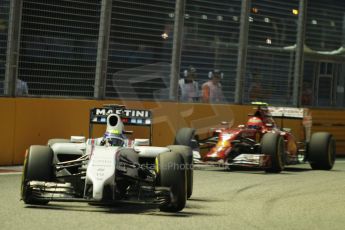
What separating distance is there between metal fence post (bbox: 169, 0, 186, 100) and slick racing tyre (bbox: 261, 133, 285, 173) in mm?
3066

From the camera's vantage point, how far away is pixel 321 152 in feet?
59.9

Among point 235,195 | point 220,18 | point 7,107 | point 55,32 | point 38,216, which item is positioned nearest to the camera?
point 38,216

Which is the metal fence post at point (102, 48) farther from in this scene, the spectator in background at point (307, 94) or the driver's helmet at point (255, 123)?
the spectator in background at point (307, 94)

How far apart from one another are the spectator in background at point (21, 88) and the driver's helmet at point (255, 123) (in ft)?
14.7

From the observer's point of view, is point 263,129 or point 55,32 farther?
point 263,129

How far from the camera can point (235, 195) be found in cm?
1220

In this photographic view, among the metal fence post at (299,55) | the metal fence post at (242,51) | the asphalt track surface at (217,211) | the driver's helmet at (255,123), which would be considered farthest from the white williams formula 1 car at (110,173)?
the metal fence post at (299,55)

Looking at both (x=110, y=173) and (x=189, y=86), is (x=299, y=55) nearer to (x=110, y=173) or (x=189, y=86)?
(x=189, y=86)

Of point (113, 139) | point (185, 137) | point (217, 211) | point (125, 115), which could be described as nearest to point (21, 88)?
point (185, 137)

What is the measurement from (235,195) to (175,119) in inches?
279

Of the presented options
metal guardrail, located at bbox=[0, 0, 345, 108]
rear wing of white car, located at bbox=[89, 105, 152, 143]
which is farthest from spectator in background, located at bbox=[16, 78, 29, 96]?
rear wing of white car, located at bbox=[89, 105, 152, 143]

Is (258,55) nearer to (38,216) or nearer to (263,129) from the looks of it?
(263,129)

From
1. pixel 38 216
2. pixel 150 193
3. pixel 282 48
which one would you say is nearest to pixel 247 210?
pixel 150 193

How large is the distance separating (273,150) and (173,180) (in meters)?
→ 7.07
